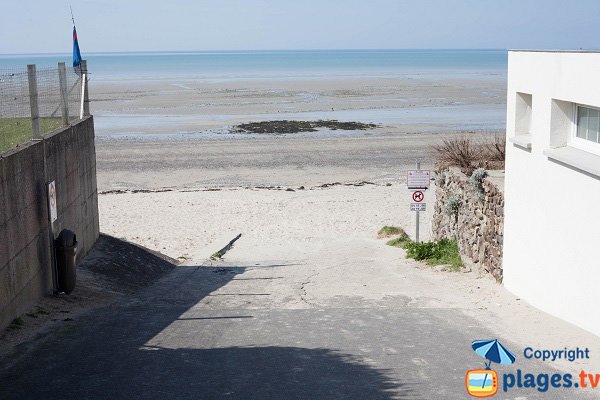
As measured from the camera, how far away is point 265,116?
179 feet

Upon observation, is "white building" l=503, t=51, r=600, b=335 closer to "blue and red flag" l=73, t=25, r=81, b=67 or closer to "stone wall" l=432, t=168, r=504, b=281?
"stone wall" l=432, t=168, r=504, b=281

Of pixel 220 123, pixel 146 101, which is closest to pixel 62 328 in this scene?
pixel 220 123

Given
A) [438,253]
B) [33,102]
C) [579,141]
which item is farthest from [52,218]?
[438,253]

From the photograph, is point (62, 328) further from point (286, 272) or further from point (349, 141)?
point (349, 141)

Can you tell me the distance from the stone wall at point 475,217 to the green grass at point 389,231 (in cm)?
248

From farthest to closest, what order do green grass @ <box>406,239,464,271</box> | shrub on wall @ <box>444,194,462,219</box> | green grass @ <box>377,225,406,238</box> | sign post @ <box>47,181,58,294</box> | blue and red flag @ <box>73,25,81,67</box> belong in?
green grass @ <box>377,225,406,238</box> → shrub on wall @ <box>444,194,462,219</box> → green grass @ <box>406,239,464,271</box> → blue and red flag @ <box>73,25,81,67</box> → sign post @ <box>47,181,58,294</box>

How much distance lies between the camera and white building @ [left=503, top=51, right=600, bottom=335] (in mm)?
10141

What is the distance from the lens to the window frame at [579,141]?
1067 cm

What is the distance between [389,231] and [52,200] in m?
10.7

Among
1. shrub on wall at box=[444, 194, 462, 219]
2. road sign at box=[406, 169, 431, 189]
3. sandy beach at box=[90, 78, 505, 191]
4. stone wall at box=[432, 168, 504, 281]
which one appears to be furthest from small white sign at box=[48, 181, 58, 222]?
sandy beach at box=[90, 78, 505, 191]

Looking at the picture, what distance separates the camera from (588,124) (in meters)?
11.0

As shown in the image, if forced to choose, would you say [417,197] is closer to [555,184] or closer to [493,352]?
[555,184]

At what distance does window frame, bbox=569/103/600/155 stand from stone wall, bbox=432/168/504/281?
296 centimetres

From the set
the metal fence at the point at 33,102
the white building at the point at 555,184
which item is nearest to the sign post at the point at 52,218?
the metal fence at the point at 33,102
